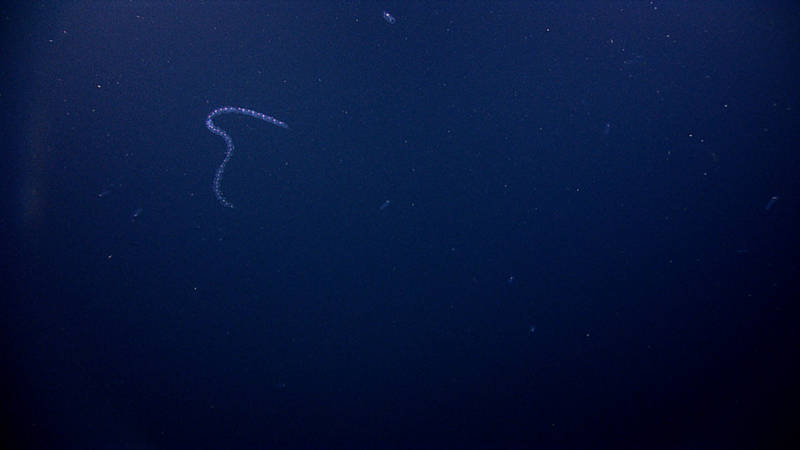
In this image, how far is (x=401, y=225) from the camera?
0.80 metres

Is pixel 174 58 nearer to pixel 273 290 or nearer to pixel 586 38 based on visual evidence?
pixel 273 290

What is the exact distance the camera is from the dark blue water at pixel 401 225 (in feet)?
2.48

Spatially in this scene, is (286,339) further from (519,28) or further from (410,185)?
(519,28)

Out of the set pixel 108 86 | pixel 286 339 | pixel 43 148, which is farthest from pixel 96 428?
pixel 108 86

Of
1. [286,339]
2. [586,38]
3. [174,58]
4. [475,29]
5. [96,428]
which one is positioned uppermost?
[586,38]

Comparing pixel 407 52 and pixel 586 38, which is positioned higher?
pixel 586 38

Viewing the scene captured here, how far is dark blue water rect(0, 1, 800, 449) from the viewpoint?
76 cm

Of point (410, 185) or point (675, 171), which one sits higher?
point (675, 171)

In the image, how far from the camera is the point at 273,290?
2.63 feet

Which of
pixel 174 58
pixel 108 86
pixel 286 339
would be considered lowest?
pixel 286 339

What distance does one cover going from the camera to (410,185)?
79 cm

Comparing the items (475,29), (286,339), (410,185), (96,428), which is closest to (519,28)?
(475,29)

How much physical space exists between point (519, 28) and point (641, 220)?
1.40 ft

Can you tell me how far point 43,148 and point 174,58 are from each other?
0.30m
